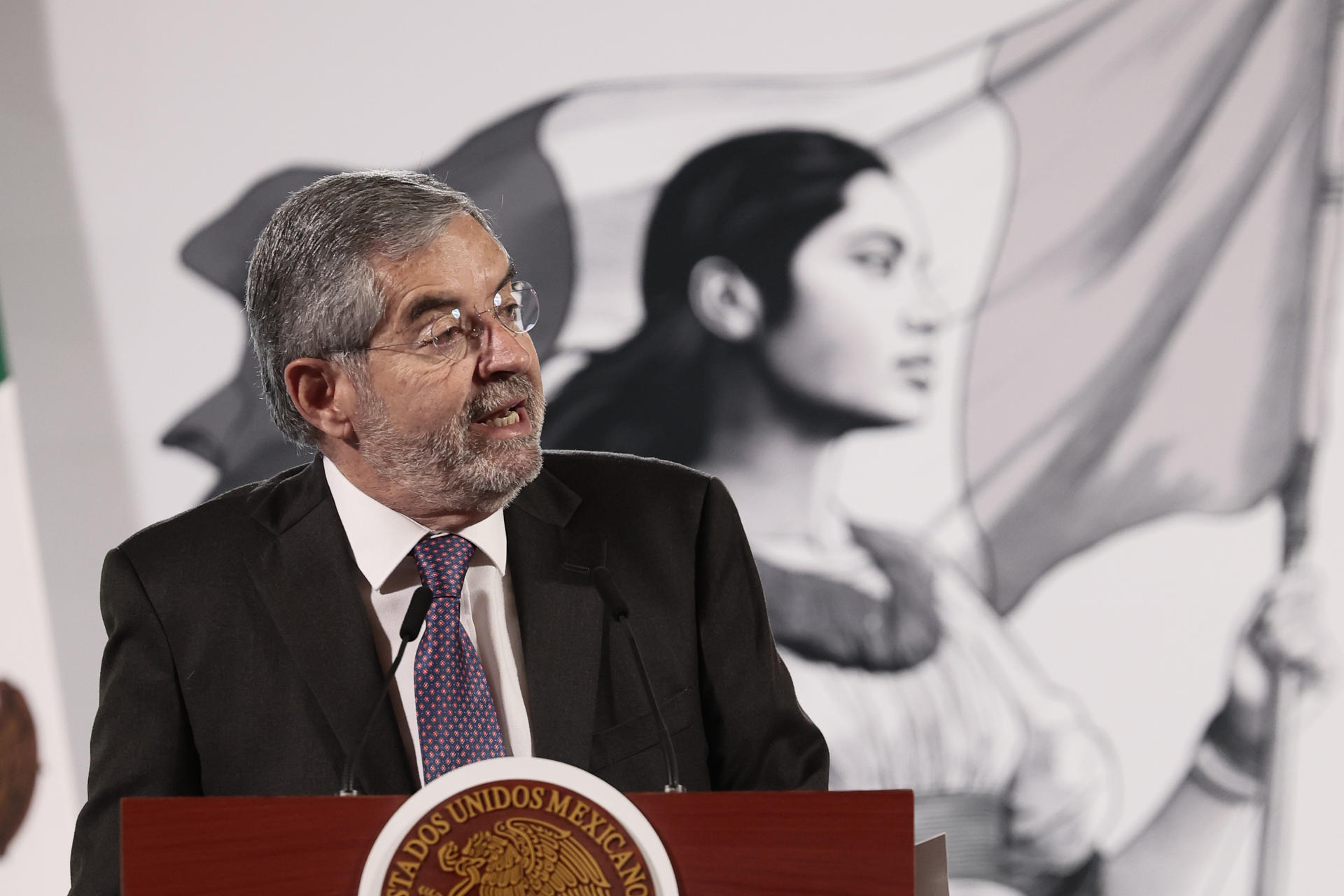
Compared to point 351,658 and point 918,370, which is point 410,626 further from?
point 918,370

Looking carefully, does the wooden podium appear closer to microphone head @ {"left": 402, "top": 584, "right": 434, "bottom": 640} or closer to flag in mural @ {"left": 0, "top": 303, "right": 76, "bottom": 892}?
microphone head @ {"left": 402, "top": 584, "right": 434, "bottom": 640}

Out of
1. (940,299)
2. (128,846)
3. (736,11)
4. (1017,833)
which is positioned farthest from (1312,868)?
(128,846)

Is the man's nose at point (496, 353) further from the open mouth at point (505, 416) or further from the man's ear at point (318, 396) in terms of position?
the man's ear at point (318, 396)

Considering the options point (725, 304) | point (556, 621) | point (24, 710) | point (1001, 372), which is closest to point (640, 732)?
point (556, 621)

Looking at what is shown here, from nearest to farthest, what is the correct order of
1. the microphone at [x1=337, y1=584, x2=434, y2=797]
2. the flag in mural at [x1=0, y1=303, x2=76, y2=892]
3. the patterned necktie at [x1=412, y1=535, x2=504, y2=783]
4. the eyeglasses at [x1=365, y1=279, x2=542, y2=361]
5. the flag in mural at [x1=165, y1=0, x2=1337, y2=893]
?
the microphone at [x1=337, y1=584, x2=434, y2=797]
the patterned necktie at [x1=412, y1=535, x2=504, y2=783]
the eyeglasses at [x1=365, y1=279, x2=542, y2=361]
the flag in mural at [x1=0, y1=303, x2=76, y2=892]
the flag in mural at [x1=165, y1=0, x2=1337, y2=893]

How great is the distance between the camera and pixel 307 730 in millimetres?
1451

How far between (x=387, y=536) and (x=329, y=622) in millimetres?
124

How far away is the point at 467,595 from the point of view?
155cm

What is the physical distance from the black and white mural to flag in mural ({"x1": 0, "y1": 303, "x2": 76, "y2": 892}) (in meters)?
0.38

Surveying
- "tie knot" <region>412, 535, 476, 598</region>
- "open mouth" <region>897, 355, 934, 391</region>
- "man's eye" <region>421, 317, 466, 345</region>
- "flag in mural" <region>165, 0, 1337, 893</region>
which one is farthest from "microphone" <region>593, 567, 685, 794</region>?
"open mouth" <region>897, 355, 934, 391</region>

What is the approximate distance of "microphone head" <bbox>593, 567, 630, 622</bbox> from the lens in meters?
1.25

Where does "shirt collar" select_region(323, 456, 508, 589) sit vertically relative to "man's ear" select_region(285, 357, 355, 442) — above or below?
below

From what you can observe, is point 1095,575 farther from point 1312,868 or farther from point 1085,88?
point 1085,88

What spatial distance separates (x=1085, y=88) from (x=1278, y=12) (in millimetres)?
473
